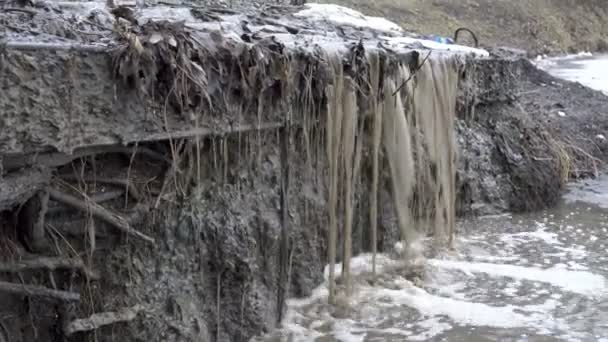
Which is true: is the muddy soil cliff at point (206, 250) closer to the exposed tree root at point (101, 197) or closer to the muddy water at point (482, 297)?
the exposed tree root at point (101, 197)

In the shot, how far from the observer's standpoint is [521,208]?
975cm

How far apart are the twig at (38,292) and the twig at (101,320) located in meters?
0.14

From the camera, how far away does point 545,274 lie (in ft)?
23.8

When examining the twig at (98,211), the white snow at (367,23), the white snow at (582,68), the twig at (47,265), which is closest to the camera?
the twig at (47,265)

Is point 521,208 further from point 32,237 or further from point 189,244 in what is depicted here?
point 32,237

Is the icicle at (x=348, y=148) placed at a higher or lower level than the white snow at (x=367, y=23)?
lower

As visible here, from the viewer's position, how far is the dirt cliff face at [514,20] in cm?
2906

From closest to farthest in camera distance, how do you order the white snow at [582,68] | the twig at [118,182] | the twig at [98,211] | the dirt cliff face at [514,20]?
the twig at [98,211] < the twig at [118,182] < the white snow at [582,68] < the dirt cliff face at [514,20]

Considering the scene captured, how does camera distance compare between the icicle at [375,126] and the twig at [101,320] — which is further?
the icicle at [375,126]

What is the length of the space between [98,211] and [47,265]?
413 millimetres

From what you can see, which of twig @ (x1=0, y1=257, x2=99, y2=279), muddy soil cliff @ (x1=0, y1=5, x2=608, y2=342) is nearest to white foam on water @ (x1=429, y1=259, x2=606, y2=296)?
muddy soil cliff @ (x1=0, y1=5, x2=608, y2=342)

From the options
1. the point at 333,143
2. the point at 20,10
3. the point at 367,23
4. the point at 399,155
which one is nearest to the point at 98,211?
the point at 20,10

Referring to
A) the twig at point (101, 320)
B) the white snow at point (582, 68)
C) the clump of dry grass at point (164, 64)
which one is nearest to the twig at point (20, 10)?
the clump of dry grass at point (164, 64)

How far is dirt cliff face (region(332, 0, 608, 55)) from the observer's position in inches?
1144
